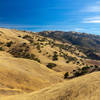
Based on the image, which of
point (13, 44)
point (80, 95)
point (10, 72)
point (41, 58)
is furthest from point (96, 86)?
point (13, 44)

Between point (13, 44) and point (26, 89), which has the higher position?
point (13, 44)

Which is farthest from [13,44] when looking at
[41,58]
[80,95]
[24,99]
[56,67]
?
[80,95]

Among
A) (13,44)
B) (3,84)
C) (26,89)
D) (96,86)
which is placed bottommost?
(26,89)

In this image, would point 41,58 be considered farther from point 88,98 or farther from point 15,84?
point 88,98

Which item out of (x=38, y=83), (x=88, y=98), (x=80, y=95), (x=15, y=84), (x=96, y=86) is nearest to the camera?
(x=88, y=98)

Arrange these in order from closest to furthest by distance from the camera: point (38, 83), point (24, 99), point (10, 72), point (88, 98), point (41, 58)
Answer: point (88, 98) < point (24, 99) < point (10, 72) < point (38, 83) < point (41, 58)

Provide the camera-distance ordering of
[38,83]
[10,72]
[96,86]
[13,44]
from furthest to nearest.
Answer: [13,44], [38,83], [10,72], [96,86]

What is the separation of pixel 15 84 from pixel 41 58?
23.3m

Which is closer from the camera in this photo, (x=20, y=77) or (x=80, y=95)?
(x=80, y=95)

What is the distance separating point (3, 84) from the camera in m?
15.7

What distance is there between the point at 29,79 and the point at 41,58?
66.7ft

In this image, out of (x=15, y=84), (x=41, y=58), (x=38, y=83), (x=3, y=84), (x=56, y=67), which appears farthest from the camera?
(x=41, y=58)

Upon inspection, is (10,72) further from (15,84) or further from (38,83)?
(38,83)

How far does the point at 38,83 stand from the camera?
20188 mm
